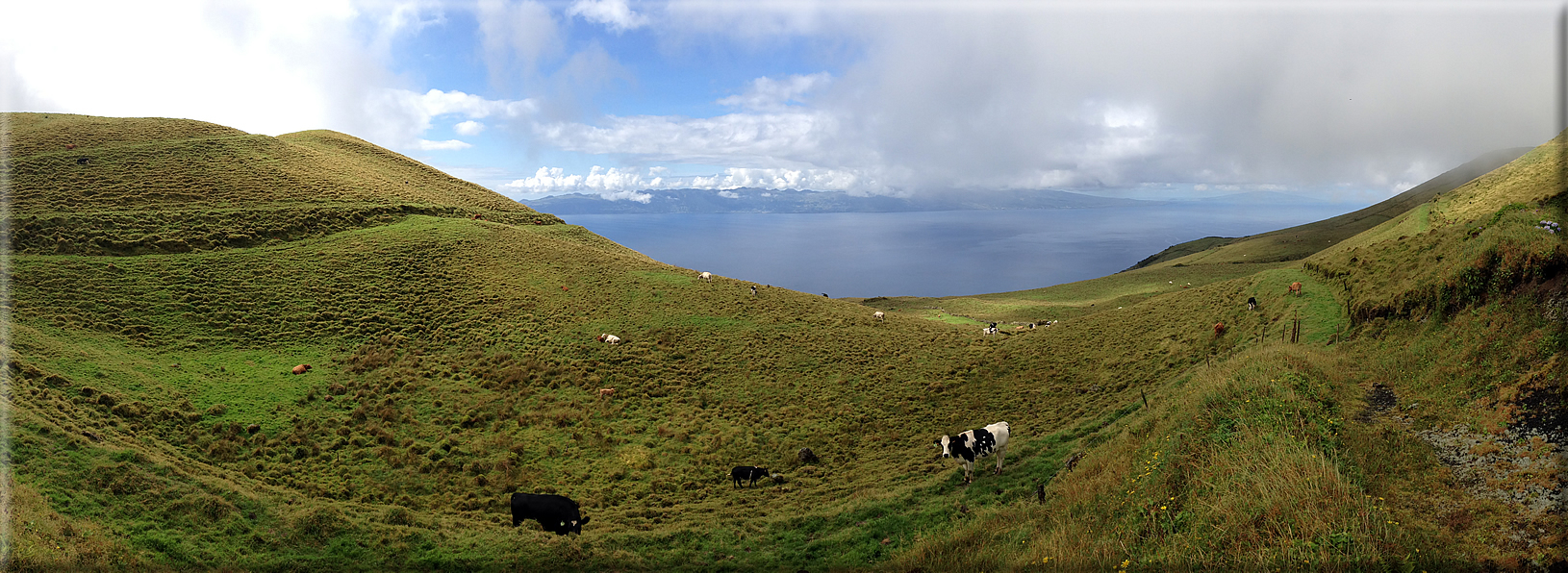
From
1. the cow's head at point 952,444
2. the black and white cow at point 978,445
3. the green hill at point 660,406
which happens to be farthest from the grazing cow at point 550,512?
the black and white cow at point 978,445

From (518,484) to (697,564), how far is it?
8.13 m

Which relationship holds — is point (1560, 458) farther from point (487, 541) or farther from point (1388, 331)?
point (487, 541)

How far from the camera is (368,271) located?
109ft

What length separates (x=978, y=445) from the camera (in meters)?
14.7

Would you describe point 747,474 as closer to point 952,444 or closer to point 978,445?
point 952,444

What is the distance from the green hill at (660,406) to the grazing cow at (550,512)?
408 mm

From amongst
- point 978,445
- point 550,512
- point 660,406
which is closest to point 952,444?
point 978,445

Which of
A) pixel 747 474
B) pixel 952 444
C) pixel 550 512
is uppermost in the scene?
pixel 952 444

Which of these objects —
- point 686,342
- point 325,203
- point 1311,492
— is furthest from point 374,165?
point 1311,492

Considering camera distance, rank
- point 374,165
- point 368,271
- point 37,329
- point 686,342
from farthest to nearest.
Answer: point 374,165, point 368,271, point 686,342, point 37,329

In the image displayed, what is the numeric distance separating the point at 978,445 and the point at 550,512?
35.9 ft

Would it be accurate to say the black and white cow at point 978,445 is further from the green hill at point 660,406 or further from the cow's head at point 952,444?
the green hill at point 660,406

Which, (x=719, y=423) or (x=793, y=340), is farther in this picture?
(x=793, y=340)

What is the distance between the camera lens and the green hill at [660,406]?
23.9 ft
